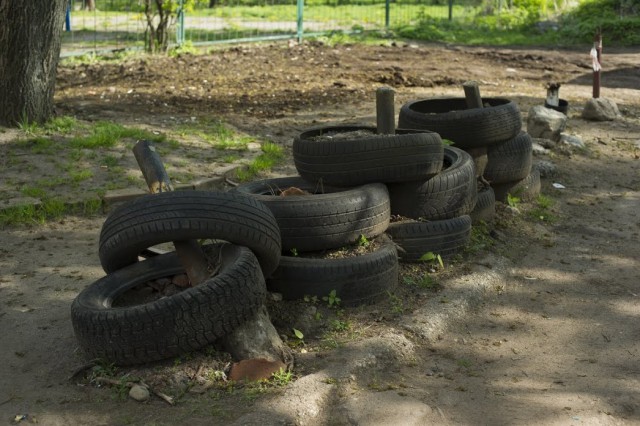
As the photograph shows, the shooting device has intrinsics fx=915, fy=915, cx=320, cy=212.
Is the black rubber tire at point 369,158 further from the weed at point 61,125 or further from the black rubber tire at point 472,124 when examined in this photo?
the weed at point 61,125

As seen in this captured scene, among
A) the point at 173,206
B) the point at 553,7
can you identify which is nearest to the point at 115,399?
the point at 173,206

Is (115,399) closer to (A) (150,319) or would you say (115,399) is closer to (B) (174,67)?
(A) (150,319)

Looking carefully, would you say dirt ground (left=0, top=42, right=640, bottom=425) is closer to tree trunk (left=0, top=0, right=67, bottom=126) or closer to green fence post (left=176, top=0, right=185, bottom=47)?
tree trunk (left=0, top=0, right=67, bottom=126)

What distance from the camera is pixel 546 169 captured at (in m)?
8.88

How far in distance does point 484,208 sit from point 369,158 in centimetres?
163

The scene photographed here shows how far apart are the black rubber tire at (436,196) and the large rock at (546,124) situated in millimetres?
3843

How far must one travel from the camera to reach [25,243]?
21.9 ft

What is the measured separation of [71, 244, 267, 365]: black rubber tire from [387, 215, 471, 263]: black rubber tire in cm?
160

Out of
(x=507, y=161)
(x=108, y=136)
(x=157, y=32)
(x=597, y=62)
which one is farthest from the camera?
(x=157, y=32)

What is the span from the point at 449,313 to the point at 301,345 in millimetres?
1048

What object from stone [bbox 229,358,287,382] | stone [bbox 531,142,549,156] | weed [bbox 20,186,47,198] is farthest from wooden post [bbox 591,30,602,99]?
stone [bbox 229,358,287,382]

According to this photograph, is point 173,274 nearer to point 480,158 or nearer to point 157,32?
point 480,158

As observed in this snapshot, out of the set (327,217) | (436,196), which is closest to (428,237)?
(436,196)

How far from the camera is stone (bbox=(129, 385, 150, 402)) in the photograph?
4.25 meters
